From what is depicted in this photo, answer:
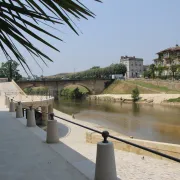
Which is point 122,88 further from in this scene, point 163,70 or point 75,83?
point 163,70

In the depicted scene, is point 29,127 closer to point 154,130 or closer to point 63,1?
point 63,1

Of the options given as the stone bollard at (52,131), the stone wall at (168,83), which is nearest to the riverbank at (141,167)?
the stone bollard at (52,131)

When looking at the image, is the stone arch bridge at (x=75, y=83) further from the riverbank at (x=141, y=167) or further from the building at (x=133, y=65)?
the riverbank at (x=141, y=167)

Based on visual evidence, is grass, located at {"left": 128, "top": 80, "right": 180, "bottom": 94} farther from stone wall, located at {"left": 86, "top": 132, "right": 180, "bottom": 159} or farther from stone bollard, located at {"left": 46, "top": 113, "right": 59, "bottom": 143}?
stone bollard, located at {"left": 46, "top": 113, "right": 59, "bottom": 143}

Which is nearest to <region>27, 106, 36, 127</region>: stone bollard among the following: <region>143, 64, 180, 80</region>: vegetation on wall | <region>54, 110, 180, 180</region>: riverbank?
<region>54, 110, 180, 180</region>: riverbank

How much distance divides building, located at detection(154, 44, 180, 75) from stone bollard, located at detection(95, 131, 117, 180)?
303 feet

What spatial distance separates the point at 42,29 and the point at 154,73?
9958 cm

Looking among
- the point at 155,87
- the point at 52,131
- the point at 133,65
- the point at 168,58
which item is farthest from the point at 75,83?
the point at 52,131

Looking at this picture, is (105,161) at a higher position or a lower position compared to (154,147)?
higher


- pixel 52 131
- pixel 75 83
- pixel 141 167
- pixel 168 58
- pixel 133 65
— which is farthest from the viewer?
pixel 133 65

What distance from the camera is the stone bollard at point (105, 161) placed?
482 cm

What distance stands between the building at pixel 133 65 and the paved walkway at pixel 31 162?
450 feet

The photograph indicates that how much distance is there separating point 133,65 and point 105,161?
477 feet

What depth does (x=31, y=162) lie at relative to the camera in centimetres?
660
